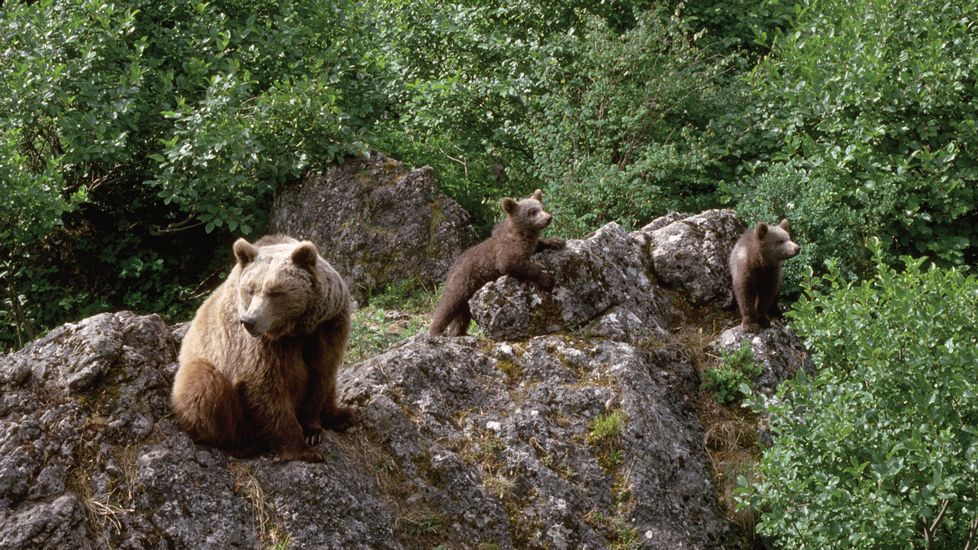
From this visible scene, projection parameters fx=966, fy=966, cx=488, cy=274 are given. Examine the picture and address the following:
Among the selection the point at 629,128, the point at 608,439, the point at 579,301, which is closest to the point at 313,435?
the point at 608,439

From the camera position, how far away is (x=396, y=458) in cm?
567

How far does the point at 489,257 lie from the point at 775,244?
8.12ft

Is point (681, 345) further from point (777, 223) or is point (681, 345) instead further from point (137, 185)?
point (137, 185)

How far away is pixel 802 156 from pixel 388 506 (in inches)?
272

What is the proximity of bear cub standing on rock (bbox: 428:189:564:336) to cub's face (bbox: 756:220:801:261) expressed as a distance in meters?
1.77

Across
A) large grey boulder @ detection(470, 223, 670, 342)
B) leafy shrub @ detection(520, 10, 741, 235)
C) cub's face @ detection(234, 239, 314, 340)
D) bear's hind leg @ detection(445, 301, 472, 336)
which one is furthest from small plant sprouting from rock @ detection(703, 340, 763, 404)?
cub's face @ detection(234, 239, 314, 340)

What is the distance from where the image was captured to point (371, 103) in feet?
39.6

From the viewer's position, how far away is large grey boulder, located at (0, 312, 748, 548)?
15.7 feet

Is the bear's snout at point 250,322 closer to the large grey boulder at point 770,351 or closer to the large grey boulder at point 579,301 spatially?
the large grey boulder at point 579,301

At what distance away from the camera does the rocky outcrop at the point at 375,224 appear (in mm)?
10344

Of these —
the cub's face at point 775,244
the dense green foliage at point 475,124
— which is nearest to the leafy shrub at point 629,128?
the dense green foliage at point 475,124

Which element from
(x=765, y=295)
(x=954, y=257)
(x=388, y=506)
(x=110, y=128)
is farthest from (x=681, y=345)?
(x=110, y=128)

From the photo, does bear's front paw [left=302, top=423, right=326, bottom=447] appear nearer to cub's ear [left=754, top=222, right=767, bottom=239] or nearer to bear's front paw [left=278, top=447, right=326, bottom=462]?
bear's front paw [left=278, top=447, right=326, bottom=462]

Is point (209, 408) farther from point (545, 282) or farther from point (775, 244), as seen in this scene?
point (775, 244)
